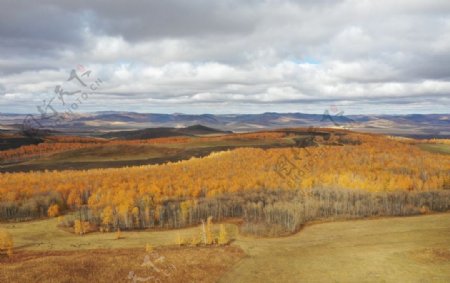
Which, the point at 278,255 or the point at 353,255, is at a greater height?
the point at 353,255

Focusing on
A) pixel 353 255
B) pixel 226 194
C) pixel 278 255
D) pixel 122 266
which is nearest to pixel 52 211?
pixel 226 194

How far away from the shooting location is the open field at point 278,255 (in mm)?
29141

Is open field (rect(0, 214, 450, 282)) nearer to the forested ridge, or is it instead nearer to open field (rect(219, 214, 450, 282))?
open field (rect(219, 214, 450, 282))

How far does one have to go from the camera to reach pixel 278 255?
34.6 metres

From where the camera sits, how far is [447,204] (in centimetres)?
5706

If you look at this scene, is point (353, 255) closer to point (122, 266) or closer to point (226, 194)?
point (122, 266)

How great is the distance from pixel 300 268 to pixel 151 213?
82.8ft

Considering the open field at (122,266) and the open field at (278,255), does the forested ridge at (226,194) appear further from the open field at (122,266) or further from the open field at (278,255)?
the open field at (122,266)

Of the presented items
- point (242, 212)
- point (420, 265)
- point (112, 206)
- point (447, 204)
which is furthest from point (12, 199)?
point (447, 204)

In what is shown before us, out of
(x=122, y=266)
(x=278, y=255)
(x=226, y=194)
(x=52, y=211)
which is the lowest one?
(x=52, y=211)

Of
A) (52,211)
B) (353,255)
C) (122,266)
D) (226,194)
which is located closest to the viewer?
(122,266)

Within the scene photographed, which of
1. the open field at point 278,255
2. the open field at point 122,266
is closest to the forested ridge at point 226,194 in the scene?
the open field at point 278,255

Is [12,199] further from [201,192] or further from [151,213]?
[201,192]

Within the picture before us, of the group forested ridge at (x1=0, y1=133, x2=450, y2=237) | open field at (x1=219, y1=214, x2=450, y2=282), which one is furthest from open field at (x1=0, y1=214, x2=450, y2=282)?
forested ridge at (x1=0, y1=133, x2=450, y2=237)
